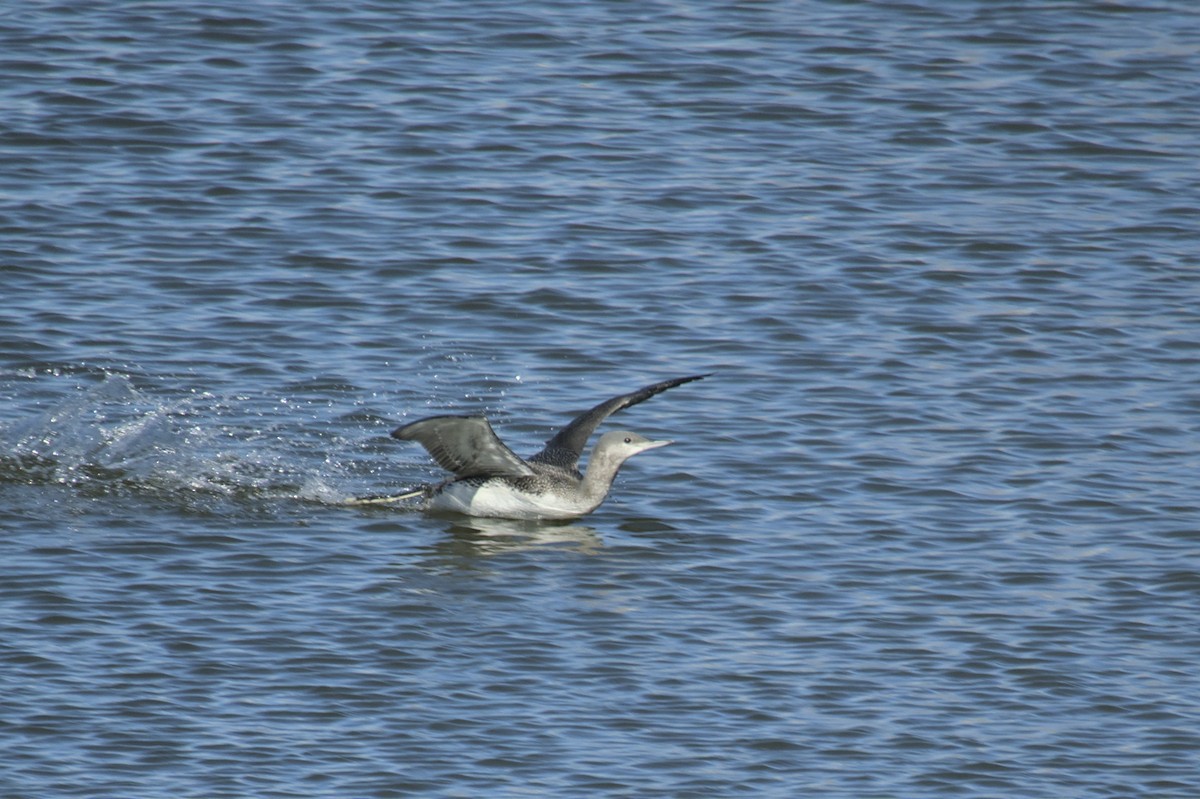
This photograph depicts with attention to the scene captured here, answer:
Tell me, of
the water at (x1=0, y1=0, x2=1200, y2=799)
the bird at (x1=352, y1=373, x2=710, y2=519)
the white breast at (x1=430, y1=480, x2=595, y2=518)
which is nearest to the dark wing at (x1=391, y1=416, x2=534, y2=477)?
the bird at (x1=352, y1=373, x2=710, y2=519)

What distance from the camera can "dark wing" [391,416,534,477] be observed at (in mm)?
11672

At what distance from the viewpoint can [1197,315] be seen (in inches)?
628

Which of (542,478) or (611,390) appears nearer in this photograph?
(542,478)

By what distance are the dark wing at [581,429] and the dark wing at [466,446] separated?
41cm

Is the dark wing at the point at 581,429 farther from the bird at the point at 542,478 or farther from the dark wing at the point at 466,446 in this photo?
the dark wing at the point at 466,446

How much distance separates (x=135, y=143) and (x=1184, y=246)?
31.7 feet

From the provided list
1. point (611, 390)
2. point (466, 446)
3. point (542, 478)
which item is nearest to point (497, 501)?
point (542, 478)

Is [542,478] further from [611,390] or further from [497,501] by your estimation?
[611,390]

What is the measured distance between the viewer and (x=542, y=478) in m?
12.6

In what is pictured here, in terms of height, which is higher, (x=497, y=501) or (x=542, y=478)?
(x=542, y=478)

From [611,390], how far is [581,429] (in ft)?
4.32

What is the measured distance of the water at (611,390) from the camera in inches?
365

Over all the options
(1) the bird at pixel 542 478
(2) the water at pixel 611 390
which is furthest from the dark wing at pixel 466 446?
(2) the water at pixel 611 390

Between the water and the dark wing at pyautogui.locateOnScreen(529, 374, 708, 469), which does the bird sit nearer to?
the dark wing at pyautogui.locateOnScreen(529, 374, 708, 469)
